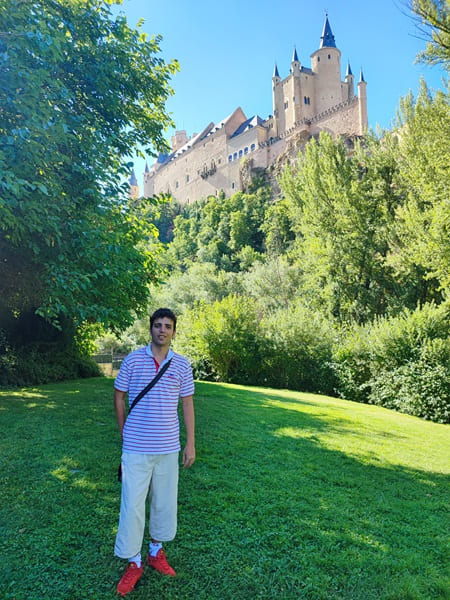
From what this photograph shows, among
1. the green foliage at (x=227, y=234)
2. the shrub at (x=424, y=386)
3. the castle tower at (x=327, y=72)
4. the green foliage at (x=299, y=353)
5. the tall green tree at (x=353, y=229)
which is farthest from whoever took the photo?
the castle tower at (x=327, y=72)

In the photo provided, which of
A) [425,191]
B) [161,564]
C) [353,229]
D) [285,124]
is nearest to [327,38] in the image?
[285,124]

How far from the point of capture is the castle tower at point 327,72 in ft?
212

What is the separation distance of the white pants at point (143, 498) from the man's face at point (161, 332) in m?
0.78

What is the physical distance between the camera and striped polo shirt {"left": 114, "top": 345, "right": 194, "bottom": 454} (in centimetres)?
281

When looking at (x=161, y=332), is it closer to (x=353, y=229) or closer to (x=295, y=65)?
(x=353, y=229)

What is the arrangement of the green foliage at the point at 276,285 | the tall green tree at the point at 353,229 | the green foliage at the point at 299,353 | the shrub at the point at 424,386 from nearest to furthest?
the shrub at the point at 424,386 < the green foliage at the point at 299,353 < the tall green tree at the point at 353,229 < the green foliage at the point at 276,285

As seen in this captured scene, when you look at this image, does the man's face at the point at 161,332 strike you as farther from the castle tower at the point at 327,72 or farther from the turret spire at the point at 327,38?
the turret spire at the point at 327,38

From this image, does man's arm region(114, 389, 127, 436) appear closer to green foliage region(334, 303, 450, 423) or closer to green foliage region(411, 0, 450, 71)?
green foliage region(411, 0, 450, 71)

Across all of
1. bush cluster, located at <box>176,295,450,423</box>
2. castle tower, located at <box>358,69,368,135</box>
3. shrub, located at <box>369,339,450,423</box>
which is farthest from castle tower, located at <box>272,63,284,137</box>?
shrub, located at <box>369,339,450,423</box>

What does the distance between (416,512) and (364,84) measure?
197 ft

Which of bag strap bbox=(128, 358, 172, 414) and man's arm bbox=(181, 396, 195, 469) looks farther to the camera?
man's arm bbox=(181, 396, 195, 469)

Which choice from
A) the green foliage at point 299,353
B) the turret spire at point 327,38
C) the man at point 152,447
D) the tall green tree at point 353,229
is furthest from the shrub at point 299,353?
the turret spire at point 327,38

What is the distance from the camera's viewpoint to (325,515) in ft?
13.3

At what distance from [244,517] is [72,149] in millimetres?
6563
